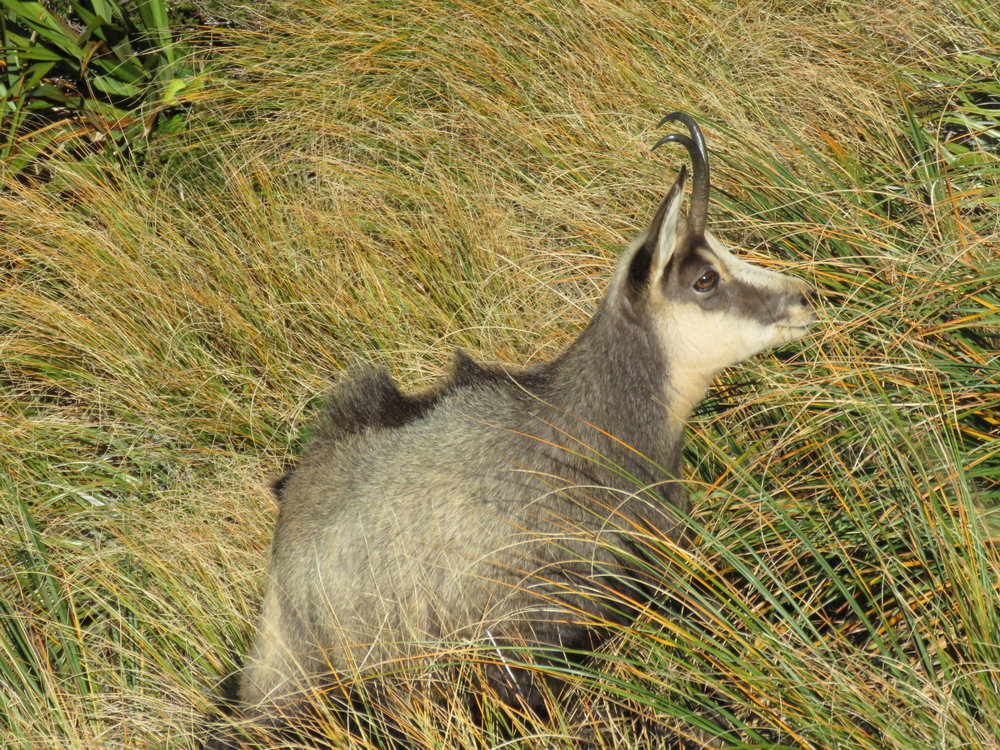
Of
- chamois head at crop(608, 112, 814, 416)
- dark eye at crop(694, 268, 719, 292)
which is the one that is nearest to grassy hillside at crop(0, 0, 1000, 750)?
chamois head at crop(608, 112, 814, 416)

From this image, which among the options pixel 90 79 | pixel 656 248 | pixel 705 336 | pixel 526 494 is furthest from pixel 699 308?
pixel 90 79

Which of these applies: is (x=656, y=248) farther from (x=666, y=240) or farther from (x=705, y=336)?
→ (x=705, y=336)

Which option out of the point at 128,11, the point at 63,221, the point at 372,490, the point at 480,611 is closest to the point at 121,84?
the point at 128,11

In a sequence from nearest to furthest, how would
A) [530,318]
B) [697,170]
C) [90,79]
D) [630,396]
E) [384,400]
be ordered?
[697,170] → [630,396] → [384,400] → [530,318] → [90,79]

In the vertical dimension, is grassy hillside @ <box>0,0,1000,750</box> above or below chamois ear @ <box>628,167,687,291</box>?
below

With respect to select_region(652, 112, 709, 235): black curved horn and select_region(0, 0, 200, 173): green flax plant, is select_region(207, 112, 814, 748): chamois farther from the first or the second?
select_region(0, 0, 200, 173): green flax plant

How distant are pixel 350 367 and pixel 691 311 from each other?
1857 mm

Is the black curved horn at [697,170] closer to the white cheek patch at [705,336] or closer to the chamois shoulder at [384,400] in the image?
the white cheek patch at [705,336]

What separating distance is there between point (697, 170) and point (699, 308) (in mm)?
442

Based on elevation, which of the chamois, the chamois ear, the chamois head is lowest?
the chamois

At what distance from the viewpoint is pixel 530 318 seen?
187 inches

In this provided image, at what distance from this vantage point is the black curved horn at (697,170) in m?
3.27

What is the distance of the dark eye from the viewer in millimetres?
3480

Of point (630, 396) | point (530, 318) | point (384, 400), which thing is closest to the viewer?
point (630, 396)
